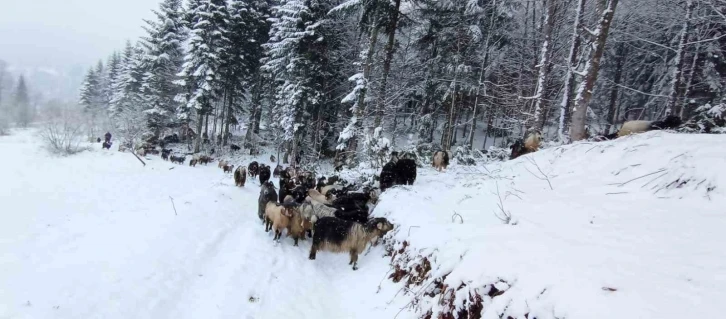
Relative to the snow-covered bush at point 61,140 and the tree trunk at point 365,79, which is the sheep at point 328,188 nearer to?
the tree trunk at point 365,79

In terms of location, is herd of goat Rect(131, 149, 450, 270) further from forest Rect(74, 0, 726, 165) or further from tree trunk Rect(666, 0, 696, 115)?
tree trunk Rect(666, 0, 696, 115)

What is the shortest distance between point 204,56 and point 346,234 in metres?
22.1

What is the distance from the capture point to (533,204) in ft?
16.3

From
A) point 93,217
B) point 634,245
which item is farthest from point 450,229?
point 93,217

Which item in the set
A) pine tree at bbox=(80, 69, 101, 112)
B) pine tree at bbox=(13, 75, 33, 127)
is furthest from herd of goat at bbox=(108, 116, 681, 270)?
pine tree at bbox=(13, 75, 33, 127)

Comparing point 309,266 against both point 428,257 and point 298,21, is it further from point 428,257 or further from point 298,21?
point 298,21

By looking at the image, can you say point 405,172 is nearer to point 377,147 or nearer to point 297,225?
point 377,147

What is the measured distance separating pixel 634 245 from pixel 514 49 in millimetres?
20026

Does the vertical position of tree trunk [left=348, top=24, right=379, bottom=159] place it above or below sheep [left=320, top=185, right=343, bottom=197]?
above

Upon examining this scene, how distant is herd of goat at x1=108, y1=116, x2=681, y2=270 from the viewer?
6.62m

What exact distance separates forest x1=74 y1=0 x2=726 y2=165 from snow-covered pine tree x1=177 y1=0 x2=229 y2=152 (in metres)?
0.10

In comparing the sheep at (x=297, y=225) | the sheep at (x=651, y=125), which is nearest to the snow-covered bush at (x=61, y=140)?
the sheep at (x=297, y=225)

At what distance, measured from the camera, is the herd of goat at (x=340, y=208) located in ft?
21.7

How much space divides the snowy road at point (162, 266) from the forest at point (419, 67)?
242 inches
